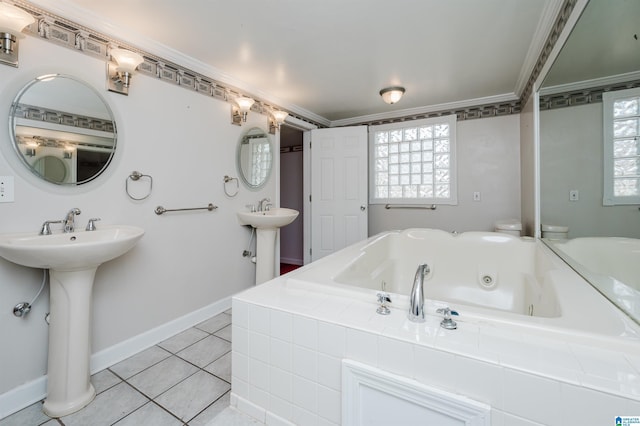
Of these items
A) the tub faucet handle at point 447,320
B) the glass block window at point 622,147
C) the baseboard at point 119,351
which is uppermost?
the glass block window at point 622,147

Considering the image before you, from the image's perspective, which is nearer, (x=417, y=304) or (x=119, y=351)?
(x=417, y=304)

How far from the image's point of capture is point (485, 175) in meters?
3.15

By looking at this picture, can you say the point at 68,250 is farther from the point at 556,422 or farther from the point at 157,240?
the point at 556,422

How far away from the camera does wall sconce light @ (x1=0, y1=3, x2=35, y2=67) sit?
1.23 m

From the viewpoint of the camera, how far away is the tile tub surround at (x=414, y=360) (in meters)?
0.70

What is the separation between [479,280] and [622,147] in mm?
1321

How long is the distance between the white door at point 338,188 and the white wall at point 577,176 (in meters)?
1.85

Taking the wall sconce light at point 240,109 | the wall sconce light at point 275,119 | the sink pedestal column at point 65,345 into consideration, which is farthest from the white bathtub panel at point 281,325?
the wall sconce light at point 275,119

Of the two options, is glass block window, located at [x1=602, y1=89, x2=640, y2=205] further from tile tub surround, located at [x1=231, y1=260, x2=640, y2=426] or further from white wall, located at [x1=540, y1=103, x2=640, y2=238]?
tile tub surround, located at [x1=231, y1=260, x2=640, y2=426]

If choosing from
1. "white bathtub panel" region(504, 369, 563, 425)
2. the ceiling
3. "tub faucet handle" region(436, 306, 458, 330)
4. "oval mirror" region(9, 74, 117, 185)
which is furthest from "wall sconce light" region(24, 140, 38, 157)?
"white bathtub panel" region(504, 369, 563, 425)

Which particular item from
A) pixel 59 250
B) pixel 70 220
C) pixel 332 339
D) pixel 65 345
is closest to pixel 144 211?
pixel 70 220

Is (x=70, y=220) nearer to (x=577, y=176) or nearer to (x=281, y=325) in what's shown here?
(x=281, y=325)

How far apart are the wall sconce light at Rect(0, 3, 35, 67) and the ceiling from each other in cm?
27

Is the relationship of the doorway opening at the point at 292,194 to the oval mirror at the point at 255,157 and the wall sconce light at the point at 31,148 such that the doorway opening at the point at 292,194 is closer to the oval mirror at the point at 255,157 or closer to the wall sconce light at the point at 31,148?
the oval mirror at the point at 255,157
